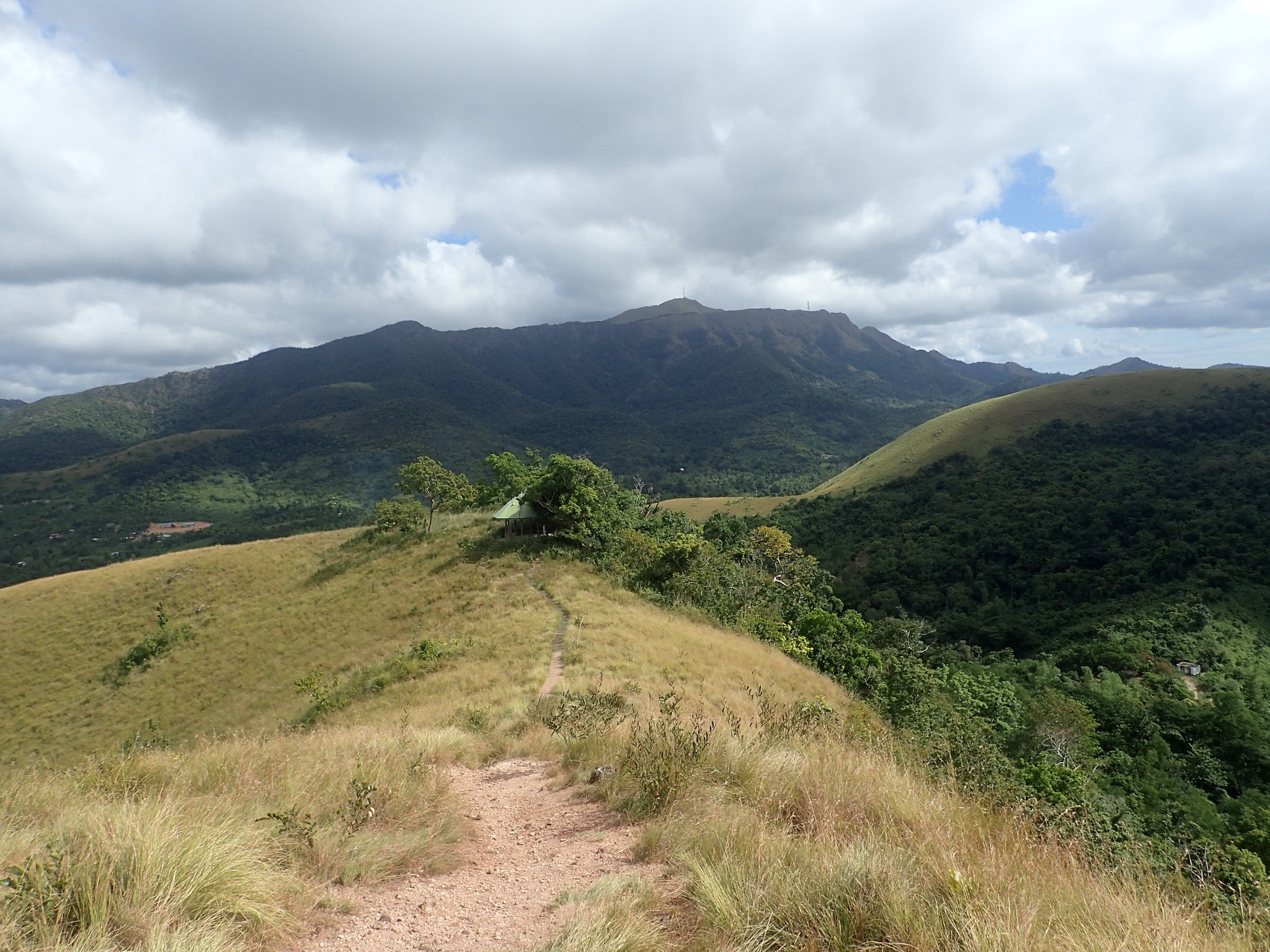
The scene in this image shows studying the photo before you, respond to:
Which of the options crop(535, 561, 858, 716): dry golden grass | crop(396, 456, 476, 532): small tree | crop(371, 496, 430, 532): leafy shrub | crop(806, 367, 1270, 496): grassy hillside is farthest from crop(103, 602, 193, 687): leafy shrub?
crop(806, 367, 1270, 496): grassy hillside

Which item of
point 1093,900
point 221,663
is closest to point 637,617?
point 1093,900

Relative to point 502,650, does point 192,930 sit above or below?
above

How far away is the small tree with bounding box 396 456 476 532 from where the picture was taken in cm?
3734

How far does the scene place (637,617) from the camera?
20.2m

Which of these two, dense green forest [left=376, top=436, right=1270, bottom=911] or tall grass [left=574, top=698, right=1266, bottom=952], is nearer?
tall grass [left=574, top=698, right=1266, bottom=952]

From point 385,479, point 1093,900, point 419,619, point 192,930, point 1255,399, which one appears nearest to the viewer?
point 192,930

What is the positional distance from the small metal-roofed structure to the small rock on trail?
2505 centimetres

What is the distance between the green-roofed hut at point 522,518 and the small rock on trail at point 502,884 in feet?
82.2

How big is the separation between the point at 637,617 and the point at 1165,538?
77.5 m

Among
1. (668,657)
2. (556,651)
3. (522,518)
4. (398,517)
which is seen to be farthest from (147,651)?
(668,657)

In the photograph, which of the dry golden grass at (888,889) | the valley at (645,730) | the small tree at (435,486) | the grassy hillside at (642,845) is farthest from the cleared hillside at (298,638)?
the dry golden grass at (888,889)

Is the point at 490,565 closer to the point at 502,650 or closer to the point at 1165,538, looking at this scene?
the point at 502,650

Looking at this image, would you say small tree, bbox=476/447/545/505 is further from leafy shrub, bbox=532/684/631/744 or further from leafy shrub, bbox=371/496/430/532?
leafy shrub, bbox=532/684/631/744

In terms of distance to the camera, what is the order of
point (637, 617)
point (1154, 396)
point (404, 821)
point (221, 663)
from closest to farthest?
point (404, 821) → point (637, 617) → point (221, 663) → point (1154, 396)
